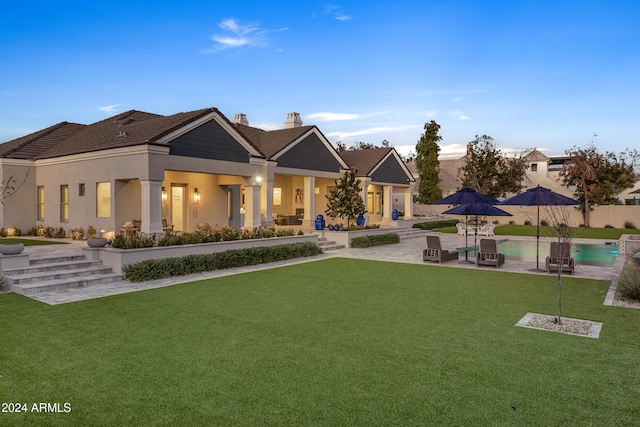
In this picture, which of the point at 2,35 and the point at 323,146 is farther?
the point at 323,146

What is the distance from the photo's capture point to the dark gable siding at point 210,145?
54.4ft

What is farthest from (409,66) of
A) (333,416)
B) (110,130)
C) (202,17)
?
(333,416)

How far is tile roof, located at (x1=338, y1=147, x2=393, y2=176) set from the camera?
30.1 m

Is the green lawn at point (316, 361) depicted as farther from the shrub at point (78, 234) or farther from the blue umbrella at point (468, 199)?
the shrub at point (78, 234)

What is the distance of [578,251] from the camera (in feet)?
68.7

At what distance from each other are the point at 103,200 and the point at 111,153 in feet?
7.71

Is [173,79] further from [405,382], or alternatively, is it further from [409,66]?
[405,382]

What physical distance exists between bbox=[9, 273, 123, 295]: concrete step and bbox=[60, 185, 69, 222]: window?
9.18 metres

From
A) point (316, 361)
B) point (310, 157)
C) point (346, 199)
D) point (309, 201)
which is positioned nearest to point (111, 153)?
point (310, 157)

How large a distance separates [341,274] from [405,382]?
8426 millimetres

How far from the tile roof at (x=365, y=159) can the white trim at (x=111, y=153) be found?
668 inches

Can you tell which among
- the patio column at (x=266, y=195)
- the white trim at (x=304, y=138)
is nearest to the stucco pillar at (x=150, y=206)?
the patio column at (x=266, y=195)

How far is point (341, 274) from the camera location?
Result: 13562 millimetres

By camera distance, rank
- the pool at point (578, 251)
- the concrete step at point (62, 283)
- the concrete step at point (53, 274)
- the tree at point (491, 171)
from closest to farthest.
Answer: the concrete step at point (62, 283)
the concrete step at point (53, 274)
the pool at point (578, 251)
the tree at point (491, 171)
